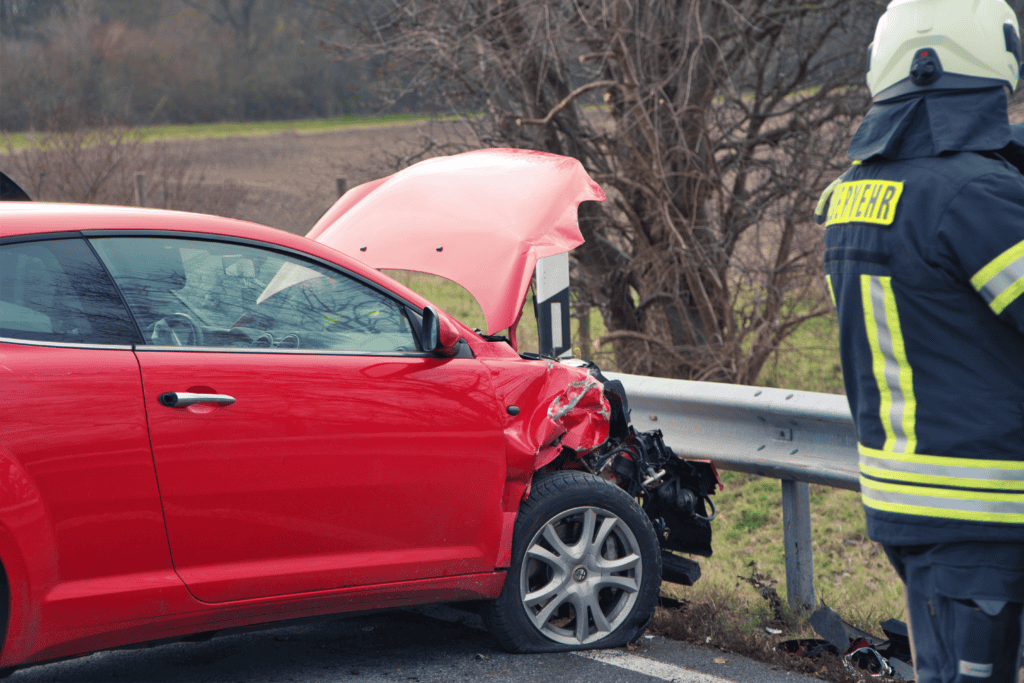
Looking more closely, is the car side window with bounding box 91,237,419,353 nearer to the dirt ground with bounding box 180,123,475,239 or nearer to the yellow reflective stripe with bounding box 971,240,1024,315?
the yellow reflective stripe with bounding box 971,240,1024,315

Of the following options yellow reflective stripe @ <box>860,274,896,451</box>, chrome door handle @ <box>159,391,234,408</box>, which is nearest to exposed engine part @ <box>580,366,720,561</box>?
chrome door handle @ <box>159,391,234,408</box>

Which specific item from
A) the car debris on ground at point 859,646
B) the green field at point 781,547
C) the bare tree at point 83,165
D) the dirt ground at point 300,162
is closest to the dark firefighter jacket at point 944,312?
the car debris on ground at point 859,646

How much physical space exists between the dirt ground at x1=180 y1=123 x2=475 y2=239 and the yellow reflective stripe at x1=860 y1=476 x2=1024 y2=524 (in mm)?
8043

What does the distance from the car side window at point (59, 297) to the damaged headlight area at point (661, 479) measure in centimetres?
198

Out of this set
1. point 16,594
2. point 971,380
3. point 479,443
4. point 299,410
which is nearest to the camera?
point 971,380

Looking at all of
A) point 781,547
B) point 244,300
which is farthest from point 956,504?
point 781,547

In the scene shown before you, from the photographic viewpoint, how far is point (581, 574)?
4.08 metres

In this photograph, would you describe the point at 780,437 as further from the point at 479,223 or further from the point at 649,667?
the point at 479,223

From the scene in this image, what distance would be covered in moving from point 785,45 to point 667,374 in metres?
3.12

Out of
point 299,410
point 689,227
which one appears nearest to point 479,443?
point 299,410

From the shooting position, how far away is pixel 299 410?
3.48 meters

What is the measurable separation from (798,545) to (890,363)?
263 centimetres

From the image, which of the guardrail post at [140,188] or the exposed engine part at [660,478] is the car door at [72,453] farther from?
the guardrail post at [140,188]

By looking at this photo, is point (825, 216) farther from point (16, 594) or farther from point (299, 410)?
point (16, 594)
